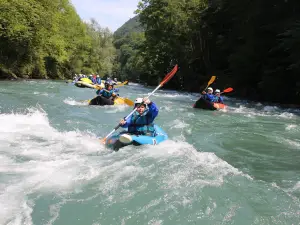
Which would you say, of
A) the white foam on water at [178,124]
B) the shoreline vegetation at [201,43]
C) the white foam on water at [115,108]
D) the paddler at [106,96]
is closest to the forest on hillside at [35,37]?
the shoreline vegetation at [201,43]

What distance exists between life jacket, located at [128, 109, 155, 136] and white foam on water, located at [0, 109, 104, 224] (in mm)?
782

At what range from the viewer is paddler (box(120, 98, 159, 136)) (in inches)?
253

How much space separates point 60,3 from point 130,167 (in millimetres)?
34208

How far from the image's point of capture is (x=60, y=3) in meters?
35.2

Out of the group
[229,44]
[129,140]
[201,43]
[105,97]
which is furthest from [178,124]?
[201,43]

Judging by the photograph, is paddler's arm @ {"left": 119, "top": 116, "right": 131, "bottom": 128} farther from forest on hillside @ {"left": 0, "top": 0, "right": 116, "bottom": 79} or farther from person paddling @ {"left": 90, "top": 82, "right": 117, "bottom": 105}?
forest on hillside @ {"left": 0, "top": 0, "right": 116, "bottom": 79}

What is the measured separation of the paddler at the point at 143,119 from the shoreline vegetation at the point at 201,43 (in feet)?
32.6

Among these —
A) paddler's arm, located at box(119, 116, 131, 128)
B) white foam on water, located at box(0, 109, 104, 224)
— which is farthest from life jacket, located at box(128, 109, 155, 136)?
white foam on water, located at box(0, 109, 104, 224)

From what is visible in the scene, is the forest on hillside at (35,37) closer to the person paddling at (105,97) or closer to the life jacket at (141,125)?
the person paddling at (105,97)

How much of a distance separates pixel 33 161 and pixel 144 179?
1.92 metres

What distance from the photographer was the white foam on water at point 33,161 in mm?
3717

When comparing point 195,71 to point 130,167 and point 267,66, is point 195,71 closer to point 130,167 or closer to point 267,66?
point 267,66

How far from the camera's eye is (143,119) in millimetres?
6492

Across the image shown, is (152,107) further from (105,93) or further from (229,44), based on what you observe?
(229,44)
